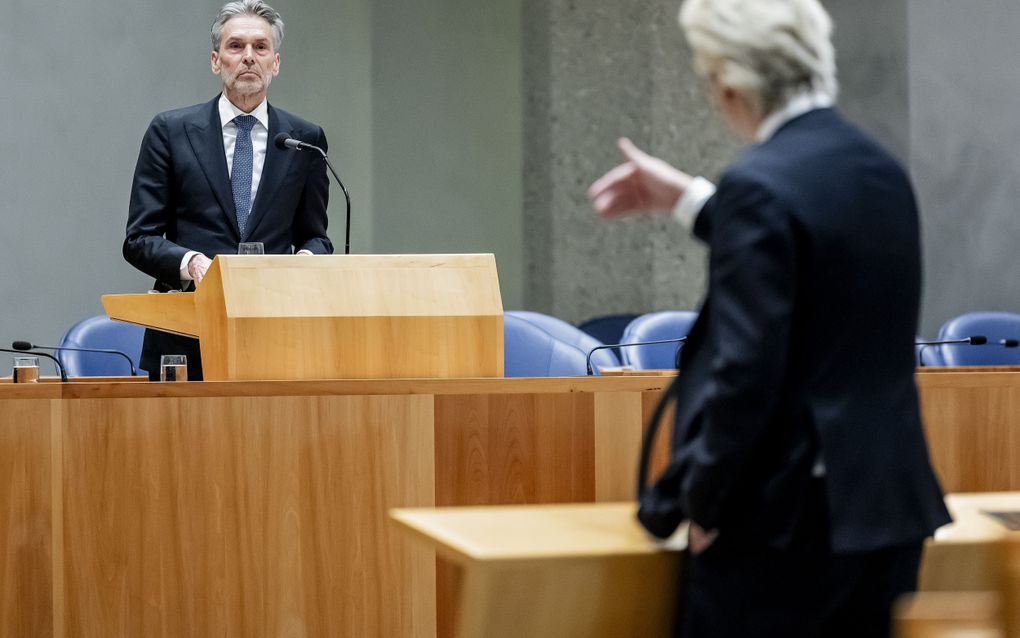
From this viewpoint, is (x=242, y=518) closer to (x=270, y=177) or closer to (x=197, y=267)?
(x=197, y=267)

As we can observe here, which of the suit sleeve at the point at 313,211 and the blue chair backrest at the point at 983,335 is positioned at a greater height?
the suit sleeve at the point at 313,211

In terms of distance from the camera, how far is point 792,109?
1605 millimetres

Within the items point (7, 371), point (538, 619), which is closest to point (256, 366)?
point (538, 619)

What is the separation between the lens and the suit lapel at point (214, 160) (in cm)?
358

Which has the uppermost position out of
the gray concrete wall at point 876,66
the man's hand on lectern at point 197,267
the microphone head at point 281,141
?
the gray concrete wall at point 876,66

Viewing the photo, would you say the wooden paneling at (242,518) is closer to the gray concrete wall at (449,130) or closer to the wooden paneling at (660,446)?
the wooden paneling at (660,446)

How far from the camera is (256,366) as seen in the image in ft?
8.93

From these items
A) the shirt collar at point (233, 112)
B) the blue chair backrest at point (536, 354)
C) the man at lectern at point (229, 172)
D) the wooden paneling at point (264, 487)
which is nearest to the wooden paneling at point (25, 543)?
the wooden paneling at point (264, 487)

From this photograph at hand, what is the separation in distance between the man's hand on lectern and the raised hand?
169cm

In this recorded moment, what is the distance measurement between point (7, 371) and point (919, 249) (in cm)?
507

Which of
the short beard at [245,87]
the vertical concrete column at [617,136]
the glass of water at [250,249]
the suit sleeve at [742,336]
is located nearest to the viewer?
the suit sleeve at [742,336]

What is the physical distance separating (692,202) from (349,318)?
121 cm

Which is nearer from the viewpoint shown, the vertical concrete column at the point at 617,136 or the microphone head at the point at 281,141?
the microphone head at the point at 281,141

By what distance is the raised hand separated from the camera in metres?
1.73
